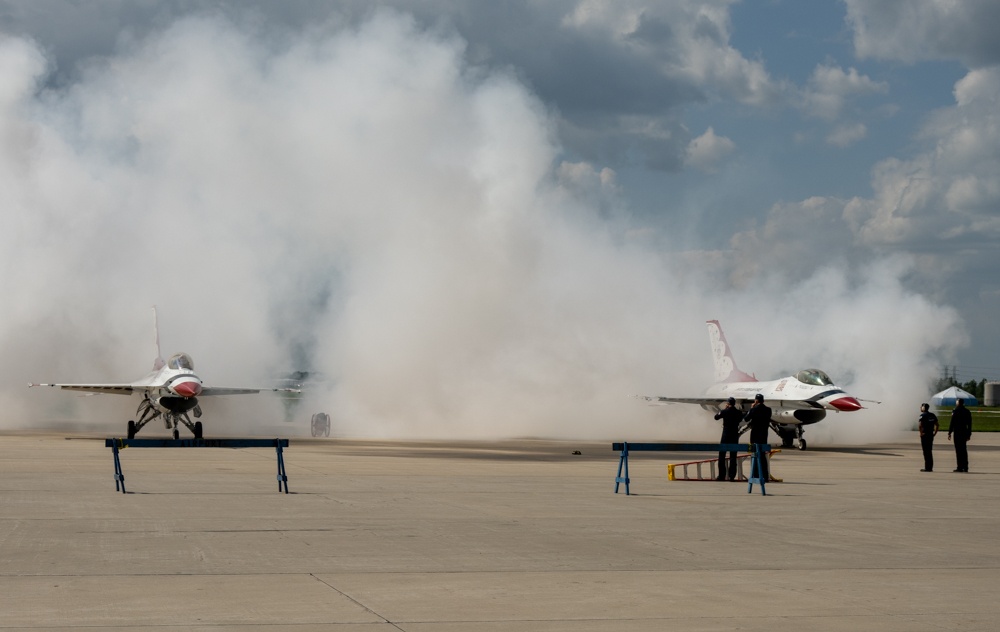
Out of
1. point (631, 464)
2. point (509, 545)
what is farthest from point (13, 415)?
point (509, 545)

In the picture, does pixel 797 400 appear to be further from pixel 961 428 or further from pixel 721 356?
pixel 961 428

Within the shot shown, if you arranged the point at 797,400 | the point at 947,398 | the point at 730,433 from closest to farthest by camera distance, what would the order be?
the point at 730,433 < the point at 797,400 < the point at 947,398

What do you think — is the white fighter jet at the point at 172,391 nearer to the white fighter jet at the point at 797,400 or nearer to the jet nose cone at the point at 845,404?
the white fighter jet at the point at 797,400

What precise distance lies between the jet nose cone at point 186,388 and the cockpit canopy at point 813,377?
2056cm

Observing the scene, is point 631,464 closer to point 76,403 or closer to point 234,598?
point 234,598

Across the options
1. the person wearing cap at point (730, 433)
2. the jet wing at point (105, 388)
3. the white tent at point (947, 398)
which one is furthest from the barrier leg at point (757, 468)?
the white tent at point (947, 398)

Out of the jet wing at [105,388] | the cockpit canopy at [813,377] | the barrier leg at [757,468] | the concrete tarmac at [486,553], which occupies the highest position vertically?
the cockpit canopy at [813,377]

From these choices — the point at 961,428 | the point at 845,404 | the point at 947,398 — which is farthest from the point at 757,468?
the point at 947,398

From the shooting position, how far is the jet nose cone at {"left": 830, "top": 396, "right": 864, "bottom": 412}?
38.5 meters

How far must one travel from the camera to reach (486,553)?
12273mm

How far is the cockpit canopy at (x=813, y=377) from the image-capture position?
132 feet

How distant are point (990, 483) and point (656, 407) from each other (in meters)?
30.8

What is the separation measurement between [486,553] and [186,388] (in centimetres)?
2906

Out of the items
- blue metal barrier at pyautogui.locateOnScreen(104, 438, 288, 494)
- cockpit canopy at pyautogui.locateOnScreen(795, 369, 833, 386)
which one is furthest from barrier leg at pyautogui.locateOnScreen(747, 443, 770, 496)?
cockpit canopy at pyautogui.locateOnScreen(795, 369, 833, 386)
